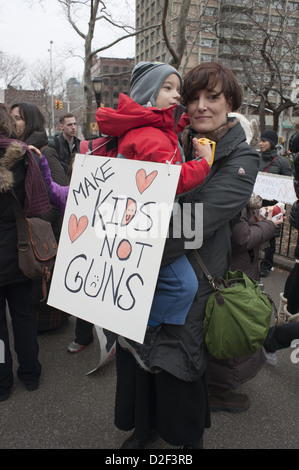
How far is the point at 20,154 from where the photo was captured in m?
2.15

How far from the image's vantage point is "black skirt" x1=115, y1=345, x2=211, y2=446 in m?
1.59

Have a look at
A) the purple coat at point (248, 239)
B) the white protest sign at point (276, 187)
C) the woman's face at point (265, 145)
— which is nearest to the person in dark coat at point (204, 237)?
the purple coat at point (248, 239)

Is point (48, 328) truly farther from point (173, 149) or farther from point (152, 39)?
point (152, 39)

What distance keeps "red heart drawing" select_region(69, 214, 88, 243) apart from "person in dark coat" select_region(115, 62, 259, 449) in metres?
0.36

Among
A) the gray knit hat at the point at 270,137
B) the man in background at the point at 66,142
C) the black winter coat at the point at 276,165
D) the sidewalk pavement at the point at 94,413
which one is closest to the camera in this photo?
the sidewalk pavement at the point at 94,413

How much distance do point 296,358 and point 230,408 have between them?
36.9 inches

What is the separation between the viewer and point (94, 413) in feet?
7.68

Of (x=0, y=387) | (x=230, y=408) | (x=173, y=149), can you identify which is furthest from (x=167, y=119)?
(x=0, y=387)

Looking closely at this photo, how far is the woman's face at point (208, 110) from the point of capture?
5.18ft

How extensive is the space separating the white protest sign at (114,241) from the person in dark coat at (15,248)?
2.74ft

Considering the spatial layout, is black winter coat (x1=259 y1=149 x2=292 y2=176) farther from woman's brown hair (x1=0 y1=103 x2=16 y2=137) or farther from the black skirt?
the black skirt
